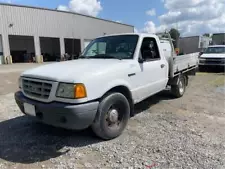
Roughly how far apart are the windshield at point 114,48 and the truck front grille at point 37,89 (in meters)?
1.54

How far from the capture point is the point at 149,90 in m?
4.70

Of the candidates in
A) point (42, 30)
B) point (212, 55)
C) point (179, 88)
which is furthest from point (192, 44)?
point (179, 88)

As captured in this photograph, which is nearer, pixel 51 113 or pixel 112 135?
pixel 51 113

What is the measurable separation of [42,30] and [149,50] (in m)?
26.4

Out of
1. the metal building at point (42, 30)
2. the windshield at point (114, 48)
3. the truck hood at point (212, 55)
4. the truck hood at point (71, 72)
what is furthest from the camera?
the metal building at point (42, 30)

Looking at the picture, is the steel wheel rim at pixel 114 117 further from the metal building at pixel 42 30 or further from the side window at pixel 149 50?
the metal building at pixel 42 30

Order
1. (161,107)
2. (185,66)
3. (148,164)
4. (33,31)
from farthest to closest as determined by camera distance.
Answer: (33,31) < (185,66) < (161,107) < (148,164)

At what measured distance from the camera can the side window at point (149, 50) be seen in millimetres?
4534

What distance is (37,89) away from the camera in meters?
3.43

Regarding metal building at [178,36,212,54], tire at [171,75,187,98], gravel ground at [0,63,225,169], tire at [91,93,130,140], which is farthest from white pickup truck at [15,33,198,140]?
metal building at [178,36,212,54]

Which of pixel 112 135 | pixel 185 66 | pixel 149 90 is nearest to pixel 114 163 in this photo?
pixel 112 135

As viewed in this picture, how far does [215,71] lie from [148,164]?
1270cm

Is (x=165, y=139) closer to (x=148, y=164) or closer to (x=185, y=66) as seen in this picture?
A: (x=148, y=164)

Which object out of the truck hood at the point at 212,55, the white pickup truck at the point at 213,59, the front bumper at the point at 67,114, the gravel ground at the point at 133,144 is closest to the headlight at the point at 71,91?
the front bumper at the point at 67,114
